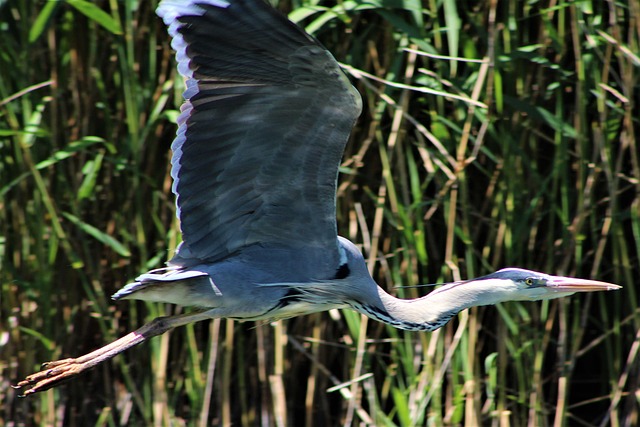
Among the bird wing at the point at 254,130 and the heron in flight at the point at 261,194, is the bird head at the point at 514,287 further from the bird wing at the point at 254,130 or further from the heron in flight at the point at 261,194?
the bird wing at the point at 254,130

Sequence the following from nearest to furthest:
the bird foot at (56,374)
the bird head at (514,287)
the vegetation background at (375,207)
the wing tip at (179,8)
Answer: the wing tip at (179,8) → the bird foot at (56,374) → the bird head at (514,287) → the vegetation background at (375,207)

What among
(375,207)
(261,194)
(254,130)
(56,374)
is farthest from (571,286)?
(56,374)

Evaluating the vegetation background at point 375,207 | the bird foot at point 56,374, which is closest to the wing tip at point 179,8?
the vegetation background at point 375,207

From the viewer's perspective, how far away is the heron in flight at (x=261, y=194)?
8.67ft

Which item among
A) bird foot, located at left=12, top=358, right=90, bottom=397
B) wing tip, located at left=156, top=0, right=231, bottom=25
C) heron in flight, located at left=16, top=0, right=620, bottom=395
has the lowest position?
bird foot, located at left=12, top=358, right=90, bottom=397

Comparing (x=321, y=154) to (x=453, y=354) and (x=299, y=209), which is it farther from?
(x=453, y=354)

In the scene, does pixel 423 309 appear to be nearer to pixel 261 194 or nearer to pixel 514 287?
pixel 514 287

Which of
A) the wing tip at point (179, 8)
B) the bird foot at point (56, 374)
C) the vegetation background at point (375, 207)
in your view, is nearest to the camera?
the wing tip at point (179, 8)

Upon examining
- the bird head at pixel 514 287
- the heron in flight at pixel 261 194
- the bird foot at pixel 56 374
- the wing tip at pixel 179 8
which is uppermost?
the wing tip at pixel 179 8

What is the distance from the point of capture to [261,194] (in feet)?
9.82

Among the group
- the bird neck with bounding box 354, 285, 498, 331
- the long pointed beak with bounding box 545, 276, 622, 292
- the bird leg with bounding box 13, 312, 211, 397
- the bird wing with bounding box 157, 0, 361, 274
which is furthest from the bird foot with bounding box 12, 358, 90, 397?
the long pointed beak with bounding box 545, 276, 622, 292

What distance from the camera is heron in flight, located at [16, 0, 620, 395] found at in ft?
8.67

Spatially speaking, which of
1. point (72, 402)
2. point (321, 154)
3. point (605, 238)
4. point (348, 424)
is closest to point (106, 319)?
point (72, 402)

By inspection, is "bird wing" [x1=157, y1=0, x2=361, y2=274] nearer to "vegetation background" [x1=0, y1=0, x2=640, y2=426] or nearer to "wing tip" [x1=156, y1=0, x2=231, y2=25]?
"wing tip" [x1=156, y1=0, x2=231, y2=25]
